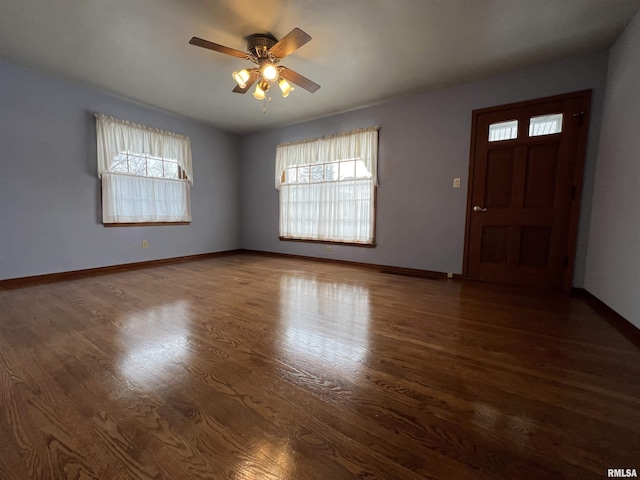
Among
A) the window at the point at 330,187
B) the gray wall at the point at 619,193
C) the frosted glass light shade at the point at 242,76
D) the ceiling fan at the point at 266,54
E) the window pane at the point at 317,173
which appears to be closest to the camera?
the gray wall at the point at 619,193

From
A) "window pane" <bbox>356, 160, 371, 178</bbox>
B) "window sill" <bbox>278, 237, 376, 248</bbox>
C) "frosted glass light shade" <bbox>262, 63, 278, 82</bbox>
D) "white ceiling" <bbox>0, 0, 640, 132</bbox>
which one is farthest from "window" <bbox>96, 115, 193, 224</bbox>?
"window pane" <bbox>356, 160, 371, 178</bbox>

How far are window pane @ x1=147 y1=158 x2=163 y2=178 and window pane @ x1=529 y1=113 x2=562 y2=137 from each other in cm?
524

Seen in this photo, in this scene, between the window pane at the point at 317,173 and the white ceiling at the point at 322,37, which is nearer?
the white ceiling at the point at 322,37

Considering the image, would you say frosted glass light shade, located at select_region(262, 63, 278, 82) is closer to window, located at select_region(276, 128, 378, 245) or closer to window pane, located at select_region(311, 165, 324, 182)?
window, located at select_region(276, 128, 378, 245)

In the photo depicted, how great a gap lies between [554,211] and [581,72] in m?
1.45

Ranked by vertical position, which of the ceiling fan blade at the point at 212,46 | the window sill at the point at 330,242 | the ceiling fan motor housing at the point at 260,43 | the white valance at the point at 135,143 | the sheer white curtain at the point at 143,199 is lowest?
the window sill at the point at 330,242

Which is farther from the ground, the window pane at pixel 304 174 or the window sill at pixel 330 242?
the window pane at pixel 304 174

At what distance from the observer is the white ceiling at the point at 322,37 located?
2121 mm

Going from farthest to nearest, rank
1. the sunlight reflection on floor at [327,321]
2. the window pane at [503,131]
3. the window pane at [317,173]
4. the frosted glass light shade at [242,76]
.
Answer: the window pane at [317,173], the window pane at [503,131], the frosted glass light shade at [242,76], the sunlight reflection on floor at [327,321]

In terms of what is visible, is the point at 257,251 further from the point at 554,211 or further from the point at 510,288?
the point at 554,211

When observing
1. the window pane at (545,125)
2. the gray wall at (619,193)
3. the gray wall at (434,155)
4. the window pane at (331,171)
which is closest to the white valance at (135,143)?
the gray wall at (434,155)

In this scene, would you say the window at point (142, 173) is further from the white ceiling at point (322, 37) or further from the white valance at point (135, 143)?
the white ceiling at point (322, 37)

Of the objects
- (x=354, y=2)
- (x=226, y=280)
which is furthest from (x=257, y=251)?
(x=354, y=2)

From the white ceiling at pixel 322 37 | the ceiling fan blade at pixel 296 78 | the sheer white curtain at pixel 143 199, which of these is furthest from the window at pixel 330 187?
the sheer white curtain at pixel 143 199
